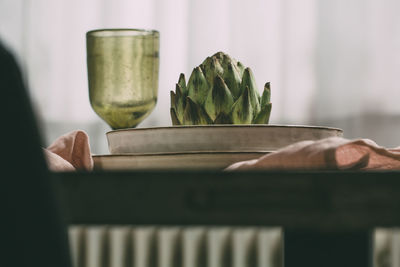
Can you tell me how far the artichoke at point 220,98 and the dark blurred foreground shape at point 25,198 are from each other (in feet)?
1.25

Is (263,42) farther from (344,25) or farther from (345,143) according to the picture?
(345,143)

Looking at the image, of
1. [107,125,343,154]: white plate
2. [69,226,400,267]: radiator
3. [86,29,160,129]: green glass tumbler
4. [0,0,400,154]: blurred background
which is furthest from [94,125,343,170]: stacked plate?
[0,0,400,154]: blurred background

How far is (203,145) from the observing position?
0.49 meters

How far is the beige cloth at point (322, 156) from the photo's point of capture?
40cm

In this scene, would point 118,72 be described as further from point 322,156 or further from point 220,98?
point 322,156

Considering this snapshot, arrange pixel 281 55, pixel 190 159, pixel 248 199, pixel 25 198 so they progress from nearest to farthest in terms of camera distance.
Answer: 1. pixel 25 198
2. pixel 248 199
3. pixel 190 159
4. pixel 281 55

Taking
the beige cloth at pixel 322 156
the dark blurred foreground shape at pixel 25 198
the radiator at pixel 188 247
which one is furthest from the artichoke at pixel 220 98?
the radiator at pixel 188 247

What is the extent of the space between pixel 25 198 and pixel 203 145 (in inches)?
12.2

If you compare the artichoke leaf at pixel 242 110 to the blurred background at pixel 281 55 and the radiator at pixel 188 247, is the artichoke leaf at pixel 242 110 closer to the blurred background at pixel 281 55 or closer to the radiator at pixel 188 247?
the radiator at pixel 188 247

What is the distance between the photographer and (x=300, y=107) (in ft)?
5.98

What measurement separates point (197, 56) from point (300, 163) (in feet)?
4.83

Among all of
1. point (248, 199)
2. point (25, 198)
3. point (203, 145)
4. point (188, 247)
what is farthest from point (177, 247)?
point (25, 198)

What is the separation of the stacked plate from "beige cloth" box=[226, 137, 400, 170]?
0.17 feet

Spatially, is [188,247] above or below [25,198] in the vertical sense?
below
